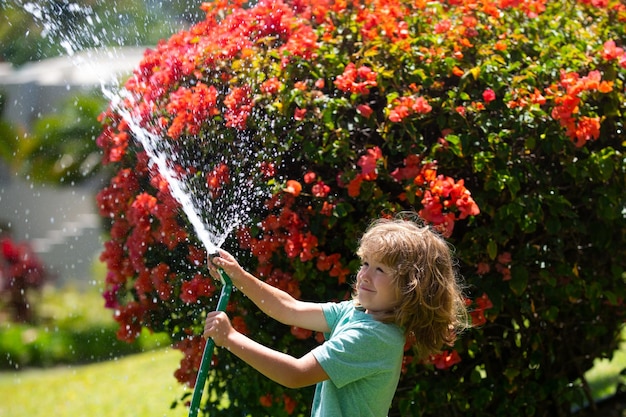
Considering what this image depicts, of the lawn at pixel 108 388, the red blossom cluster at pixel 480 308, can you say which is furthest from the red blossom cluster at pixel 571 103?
the lawn at pixel 108 388

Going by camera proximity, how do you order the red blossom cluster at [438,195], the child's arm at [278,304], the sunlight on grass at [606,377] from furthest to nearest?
the sunlight on grass at [606,377], the red blossom cluster at [438,195], the child's arm at [278,304]

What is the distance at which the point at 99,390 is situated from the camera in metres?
6.08

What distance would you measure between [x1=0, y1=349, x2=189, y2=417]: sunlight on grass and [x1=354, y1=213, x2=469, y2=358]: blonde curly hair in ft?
9.39

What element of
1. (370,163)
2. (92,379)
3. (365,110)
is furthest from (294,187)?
(92,379)

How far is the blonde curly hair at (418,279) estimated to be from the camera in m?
2.47

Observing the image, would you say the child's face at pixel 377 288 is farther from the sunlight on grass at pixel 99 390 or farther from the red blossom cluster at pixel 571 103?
the sunlight on grass at pixel 99 390

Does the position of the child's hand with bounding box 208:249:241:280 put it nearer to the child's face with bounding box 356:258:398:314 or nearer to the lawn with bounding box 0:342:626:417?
the child's face with bounding box 356:258:398:314

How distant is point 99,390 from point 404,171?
352cm

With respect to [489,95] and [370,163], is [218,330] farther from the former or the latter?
[489,95]

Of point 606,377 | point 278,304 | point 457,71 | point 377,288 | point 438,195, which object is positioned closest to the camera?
point 377,288

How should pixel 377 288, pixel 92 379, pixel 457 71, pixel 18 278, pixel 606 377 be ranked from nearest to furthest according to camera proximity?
pixel 377 288 → pixel 457 71 → pixel 606 377 → pixel 92 379 → pixel 18 278

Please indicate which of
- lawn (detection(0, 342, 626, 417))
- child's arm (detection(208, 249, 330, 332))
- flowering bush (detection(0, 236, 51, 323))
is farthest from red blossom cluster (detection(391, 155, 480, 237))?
flowering bush (detection(0, 236, 51, 323))

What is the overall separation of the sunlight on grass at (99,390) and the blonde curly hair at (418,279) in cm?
286

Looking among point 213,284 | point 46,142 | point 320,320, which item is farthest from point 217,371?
point 46,142
